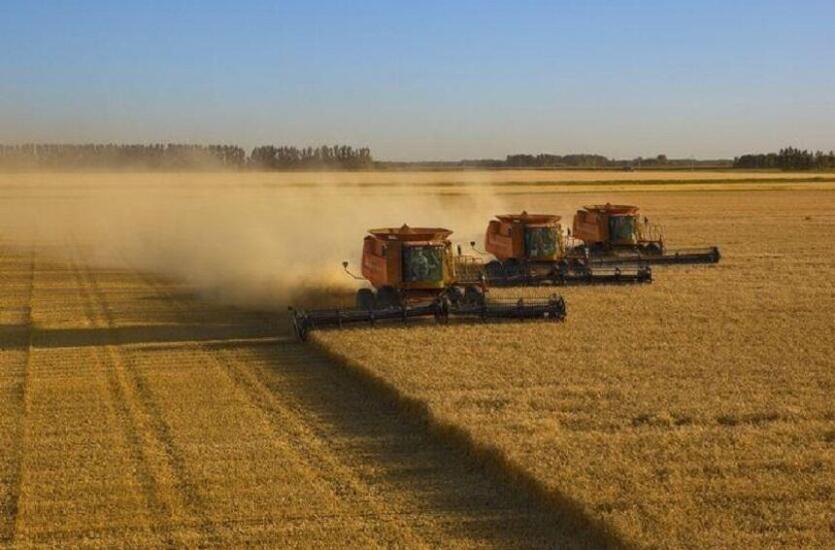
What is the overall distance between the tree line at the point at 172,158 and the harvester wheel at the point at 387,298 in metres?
46.3

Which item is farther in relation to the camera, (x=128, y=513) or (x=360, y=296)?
(x=360, y=296)

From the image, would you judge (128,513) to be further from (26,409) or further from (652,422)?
(652,422)

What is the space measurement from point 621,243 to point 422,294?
47.5ft

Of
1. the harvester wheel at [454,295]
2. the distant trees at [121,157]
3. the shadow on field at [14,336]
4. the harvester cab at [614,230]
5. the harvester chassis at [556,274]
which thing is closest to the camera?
the shadow on field at [14,336]

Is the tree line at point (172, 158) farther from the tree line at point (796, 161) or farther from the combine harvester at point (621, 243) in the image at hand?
the tree line at point (796, 161)

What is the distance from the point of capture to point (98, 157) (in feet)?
268

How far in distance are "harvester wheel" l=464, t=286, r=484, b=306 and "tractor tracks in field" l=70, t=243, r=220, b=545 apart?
7.75 metres

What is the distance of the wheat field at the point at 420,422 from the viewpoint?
34.4ft

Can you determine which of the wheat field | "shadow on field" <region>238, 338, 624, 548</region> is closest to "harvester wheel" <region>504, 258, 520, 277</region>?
the wheat field

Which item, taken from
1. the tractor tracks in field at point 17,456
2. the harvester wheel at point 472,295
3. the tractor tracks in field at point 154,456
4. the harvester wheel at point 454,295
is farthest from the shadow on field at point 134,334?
the harvester wheel at point 472,295

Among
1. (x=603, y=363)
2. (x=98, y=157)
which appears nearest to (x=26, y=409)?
(x=603, y=363)

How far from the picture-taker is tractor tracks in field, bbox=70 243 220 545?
1058cm

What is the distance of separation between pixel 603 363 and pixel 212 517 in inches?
351

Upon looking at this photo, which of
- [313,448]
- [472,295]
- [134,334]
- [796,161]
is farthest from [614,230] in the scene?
[796,161]
